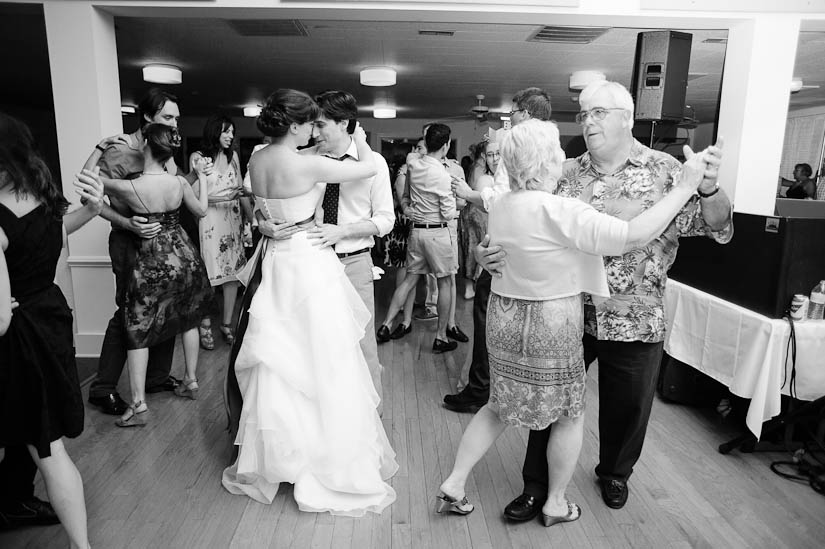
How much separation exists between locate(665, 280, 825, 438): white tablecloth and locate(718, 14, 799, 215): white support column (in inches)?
47.5

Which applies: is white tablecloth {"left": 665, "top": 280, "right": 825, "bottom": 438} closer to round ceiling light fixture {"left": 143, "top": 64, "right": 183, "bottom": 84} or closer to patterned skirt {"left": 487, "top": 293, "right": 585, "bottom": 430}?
patterned skirt {"left": 487, "top": 293, "right": 585, "bottom": 430}

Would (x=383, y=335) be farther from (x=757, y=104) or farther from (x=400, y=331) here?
(x=757, y=104)

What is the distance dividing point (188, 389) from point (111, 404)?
39 cm

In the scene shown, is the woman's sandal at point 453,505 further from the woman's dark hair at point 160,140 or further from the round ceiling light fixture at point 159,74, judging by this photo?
the round ceiling light fixture at point 159,74

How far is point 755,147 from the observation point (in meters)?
3.44

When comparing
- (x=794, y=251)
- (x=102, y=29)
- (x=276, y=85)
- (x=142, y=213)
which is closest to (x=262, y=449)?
(x=142, y=213)

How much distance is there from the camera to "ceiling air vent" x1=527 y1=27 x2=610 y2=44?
16.2 ft

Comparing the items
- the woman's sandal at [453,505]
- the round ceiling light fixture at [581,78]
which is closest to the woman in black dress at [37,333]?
the woman's sandal at [453,505]

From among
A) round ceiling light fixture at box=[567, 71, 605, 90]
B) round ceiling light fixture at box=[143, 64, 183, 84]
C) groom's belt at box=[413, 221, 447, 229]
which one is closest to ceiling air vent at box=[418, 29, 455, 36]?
round ceiling light fixture at box=[567, 71, 605, 90]

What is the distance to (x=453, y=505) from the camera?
204 cm

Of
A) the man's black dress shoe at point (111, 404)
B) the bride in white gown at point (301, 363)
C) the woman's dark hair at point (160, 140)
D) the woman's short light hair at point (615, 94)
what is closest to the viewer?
the woman's short light hair at point (615, 94)

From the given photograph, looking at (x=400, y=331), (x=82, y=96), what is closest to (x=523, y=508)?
(x=400, y=331)

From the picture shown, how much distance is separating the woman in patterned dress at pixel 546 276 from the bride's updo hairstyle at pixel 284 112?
0.79 metres

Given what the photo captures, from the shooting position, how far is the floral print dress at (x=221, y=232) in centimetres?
393
